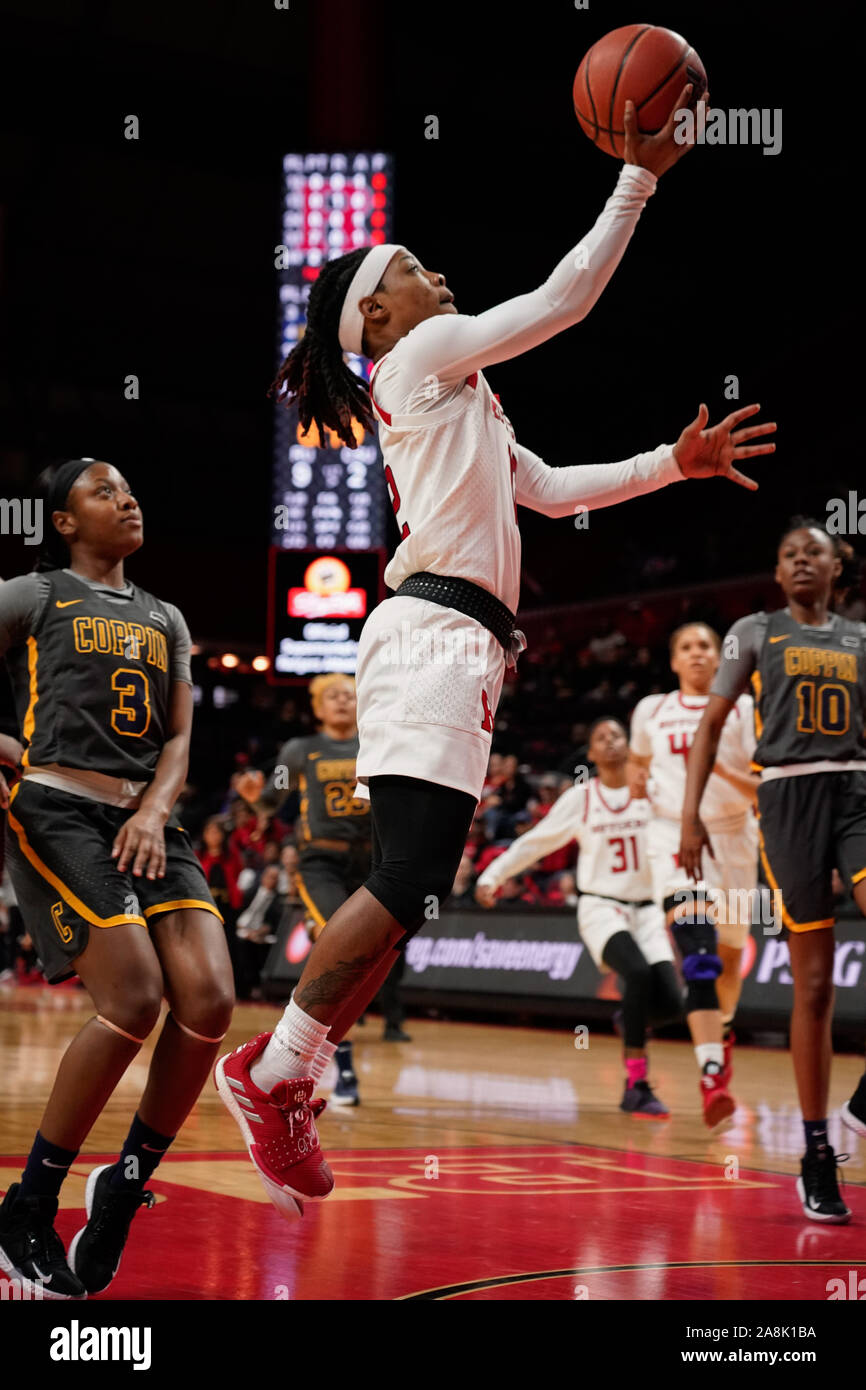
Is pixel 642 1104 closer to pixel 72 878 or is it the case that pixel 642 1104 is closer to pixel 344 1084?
pixel 344 1084

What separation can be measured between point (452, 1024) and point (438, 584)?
10239 millimetres

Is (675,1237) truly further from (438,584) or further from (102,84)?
(102,84)

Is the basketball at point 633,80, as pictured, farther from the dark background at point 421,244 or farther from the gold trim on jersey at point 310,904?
the dark background at point 421,244

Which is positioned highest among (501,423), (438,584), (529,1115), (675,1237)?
(501,423)

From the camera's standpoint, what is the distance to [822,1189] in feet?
14.0

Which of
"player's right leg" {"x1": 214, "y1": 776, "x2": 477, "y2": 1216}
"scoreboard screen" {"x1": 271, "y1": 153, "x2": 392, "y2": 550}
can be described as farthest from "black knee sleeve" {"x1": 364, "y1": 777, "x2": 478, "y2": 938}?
"scoreboard screen" {"x1": 271, "y1": 153, "x2": 392, "y2": 550}

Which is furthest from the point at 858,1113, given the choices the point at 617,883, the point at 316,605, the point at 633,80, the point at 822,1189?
the point at 316,605

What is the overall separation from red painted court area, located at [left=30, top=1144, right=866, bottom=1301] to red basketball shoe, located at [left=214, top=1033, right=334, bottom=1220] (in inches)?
10.5

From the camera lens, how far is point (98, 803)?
355cm

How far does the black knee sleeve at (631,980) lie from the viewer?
23.8 ft

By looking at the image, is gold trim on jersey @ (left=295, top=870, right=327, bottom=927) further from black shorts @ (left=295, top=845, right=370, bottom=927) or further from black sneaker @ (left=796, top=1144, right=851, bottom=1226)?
black sneaker @ (left=796, top=1144, right=851, bottom=1226)

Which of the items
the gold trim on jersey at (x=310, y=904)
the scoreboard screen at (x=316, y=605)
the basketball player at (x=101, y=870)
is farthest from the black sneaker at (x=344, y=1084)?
the scoreboard screen at (x=316, y=605)

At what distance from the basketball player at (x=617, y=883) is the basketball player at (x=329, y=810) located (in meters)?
0.66
